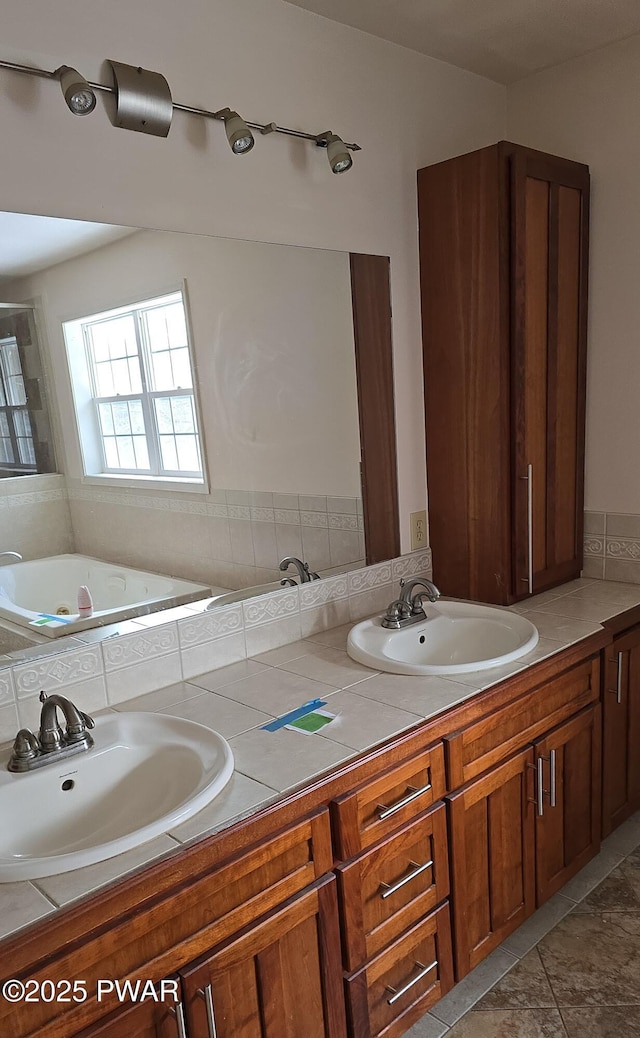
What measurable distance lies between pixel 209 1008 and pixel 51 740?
1.83ft

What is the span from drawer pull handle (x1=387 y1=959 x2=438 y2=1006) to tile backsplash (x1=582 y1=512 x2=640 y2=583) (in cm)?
144

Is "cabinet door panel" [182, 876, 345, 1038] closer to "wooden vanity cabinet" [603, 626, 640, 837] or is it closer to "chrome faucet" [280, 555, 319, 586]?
"chrome faucet" [280, 555, 319, 586]

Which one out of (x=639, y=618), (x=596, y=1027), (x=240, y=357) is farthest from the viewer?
(x=639, y=618)

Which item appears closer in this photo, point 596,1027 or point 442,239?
point 596,1027

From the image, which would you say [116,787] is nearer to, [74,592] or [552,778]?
[74,592]

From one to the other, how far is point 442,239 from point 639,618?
1349 millimetres

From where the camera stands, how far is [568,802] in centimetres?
215

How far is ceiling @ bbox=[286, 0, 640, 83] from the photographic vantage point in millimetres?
2111

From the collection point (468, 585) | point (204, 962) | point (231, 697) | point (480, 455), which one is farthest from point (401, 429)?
point (204, 962)

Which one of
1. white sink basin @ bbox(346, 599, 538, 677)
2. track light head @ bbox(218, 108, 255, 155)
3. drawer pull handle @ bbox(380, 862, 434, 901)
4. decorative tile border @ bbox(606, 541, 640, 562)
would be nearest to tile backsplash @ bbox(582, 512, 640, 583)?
decorative tile border @ bbox(606, 541, 640, 562)

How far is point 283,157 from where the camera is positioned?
2080 millimetres

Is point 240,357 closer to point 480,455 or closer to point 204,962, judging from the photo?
point 480,455

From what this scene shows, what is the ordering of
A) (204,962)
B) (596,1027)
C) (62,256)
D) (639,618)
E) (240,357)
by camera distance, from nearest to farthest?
1. (204,962)
2. (62,256)
3. (596,1027)
4. (240,357)
5. (639,618)

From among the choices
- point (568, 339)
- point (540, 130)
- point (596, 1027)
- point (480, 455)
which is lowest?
point (596, 1027)
